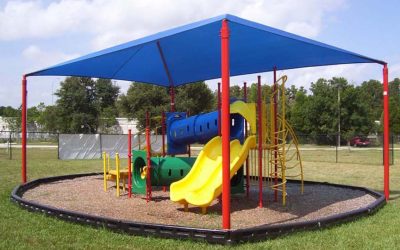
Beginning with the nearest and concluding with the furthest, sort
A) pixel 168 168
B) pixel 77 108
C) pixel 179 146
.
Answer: pixel 168 168 → pixel 179 146 → pixel 77 108

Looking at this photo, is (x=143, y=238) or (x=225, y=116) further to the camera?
(x=143, y=238)

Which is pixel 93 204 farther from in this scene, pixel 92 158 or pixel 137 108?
pixel 137 108

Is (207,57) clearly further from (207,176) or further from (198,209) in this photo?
(198,209)

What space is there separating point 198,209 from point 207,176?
2.17ft

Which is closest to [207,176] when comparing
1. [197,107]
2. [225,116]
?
[225,116]

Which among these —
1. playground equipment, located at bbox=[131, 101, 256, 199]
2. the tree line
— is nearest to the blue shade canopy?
playground equipment, located at bbox=[131, 101, 256, 199]

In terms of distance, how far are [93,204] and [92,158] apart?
1867cm

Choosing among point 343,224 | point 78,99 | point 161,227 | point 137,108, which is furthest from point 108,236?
point 78,99

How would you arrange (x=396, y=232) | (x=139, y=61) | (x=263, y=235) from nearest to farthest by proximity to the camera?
(x=263, y=235) < (x=396, y=232) < (x=139, y=61)

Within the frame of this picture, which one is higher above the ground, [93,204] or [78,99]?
[78,99]

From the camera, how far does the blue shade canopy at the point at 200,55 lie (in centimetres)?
786

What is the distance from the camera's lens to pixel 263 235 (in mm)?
Result: 6324

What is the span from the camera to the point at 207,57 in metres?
11.1

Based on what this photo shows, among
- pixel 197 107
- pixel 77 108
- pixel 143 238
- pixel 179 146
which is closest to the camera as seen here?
pixel 143 238
